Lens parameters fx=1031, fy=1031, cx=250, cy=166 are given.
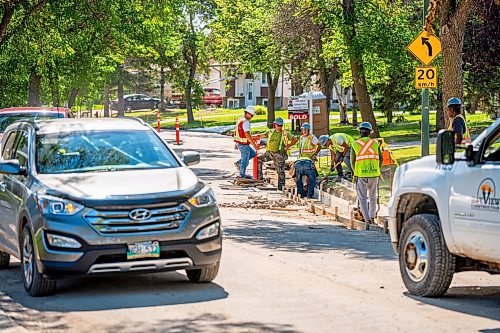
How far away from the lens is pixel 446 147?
9.37 m

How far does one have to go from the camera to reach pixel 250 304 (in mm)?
9562

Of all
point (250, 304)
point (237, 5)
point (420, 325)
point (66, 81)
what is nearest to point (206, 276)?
point (250, 304)

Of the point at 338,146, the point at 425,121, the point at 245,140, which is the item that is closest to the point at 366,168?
the point at 425,121

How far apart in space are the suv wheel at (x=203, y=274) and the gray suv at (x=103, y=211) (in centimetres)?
1

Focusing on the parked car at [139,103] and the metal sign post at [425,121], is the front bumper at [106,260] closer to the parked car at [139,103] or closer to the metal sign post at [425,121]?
the metal sign post at [425,121]

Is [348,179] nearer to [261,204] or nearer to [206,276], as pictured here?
[261,204]

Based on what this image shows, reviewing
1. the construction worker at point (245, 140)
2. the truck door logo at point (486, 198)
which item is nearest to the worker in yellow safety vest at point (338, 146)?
the construction worker at point (245, 140)

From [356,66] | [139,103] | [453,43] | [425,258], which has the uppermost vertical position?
[453,43]

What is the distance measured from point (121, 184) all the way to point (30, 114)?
44.8 ft

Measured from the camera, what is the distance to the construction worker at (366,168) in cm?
1769

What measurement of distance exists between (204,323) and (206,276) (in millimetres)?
1932

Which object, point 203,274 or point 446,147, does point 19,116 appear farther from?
point 446,147

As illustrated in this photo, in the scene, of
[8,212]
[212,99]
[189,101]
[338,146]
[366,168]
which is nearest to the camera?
[8,212]

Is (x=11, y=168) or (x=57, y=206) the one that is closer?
(x=57, y=206)
